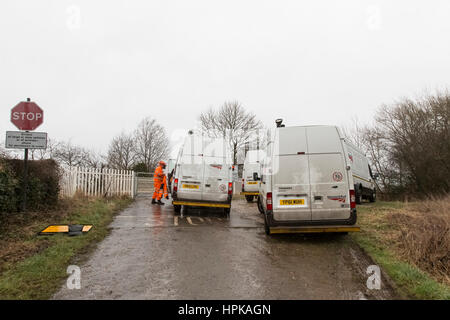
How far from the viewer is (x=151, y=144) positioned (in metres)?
39.6

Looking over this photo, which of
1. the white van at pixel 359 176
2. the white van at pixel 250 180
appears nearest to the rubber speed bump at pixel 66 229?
the white van at pixel 250 180

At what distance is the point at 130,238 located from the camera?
6402mm

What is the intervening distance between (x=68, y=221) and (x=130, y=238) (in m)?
2.40

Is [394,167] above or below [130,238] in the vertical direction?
above

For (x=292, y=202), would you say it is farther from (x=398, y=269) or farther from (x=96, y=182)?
(x=96, y=182)

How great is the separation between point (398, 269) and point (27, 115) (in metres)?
9.40

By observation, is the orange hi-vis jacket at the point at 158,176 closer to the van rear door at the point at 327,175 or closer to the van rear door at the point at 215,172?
the van rear door at the point at 215,172

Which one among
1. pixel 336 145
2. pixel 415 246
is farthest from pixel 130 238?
pixel 415 246

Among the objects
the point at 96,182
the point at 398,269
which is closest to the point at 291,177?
the point at 398,269

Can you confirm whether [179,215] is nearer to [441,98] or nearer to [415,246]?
[415,246]

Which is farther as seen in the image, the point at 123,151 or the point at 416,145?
the point at 123,151

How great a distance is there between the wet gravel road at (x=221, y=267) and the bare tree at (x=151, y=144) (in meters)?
32.6

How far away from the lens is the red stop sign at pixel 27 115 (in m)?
7.86

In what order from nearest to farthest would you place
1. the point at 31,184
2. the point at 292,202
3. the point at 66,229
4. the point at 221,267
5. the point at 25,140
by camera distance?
the point at 221,267 → the point at 292,202 → the point at 66,229 → the point at 31,184 → the point at 25,140
